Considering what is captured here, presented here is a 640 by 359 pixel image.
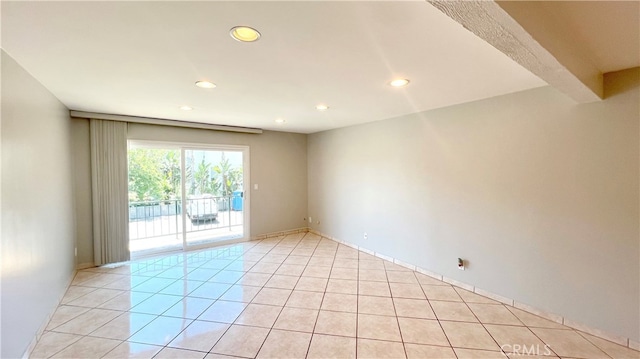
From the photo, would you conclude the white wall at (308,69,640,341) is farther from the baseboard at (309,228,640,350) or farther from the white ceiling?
the white ceiling

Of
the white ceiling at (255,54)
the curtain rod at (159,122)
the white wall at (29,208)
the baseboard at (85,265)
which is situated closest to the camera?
the white ceiling at (255,54)

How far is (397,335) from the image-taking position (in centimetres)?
223

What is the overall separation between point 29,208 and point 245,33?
2.25m

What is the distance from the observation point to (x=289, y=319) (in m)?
2.47

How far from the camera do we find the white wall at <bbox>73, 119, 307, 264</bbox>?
4.48 metres

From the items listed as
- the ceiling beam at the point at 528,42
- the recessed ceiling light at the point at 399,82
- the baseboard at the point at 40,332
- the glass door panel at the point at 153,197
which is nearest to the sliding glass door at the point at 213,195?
the glass door panel at the point at 153,197

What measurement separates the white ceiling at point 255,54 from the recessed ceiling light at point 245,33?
0.13ft

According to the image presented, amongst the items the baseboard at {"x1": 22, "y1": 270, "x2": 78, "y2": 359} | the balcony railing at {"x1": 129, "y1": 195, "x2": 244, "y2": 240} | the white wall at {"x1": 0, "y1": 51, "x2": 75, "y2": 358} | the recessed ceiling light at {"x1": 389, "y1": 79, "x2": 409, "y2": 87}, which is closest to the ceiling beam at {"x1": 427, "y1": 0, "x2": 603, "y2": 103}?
the recessed ceiling light at {"x1": 389, "y1": 79, "x2": 409, "y2": 87}

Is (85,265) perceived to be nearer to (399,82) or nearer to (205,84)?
(205,84)

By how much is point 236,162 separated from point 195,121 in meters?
1.15

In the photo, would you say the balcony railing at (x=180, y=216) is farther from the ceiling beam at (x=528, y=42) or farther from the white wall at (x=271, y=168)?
the ceiling beam at (x=528, y=42)

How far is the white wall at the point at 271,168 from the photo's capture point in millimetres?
4484

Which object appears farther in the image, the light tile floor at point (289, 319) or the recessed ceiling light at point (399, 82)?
the recessed ceiling light at point (399, 82)

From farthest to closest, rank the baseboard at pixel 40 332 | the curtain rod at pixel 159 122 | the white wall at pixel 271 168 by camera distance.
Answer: the white wall at pixel 271 168
the curtain rod at pixel 159 122
the baseboard at pixel 40 332
